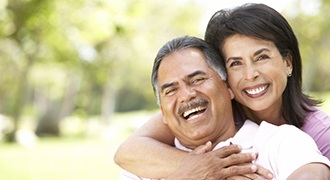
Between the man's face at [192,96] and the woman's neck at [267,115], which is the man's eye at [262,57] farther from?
the woman's neck at [267,115]

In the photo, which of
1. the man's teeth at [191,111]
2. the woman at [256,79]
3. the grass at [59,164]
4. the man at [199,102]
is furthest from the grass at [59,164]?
the man's teeth at [191,111]

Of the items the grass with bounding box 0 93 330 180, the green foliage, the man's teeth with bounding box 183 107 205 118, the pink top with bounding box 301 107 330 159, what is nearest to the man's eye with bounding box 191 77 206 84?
the man's teeth with bounding box 183 107 205 118

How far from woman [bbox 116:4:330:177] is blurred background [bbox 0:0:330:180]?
837 millimetres

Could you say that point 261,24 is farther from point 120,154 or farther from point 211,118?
point 120,154

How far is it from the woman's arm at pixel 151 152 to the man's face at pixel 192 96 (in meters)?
0.13

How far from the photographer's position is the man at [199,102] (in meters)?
2.40

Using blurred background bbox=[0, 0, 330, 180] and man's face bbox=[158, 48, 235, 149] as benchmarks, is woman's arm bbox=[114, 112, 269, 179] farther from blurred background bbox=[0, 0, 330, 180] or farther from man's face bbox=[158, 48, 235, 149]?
blurred background bbox=[0, 0, 330, 180]

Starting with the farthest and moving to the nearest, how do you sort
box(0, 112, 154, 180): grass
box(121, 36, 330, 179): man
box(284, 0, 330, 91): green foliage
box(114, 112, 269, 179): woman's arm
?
box(284, 0, 330, 91): green foliage
box(0, 112, 154, 180): grass
box(121, 36, 330, 179): man
box(114, 112, 269, 179): woman's arm

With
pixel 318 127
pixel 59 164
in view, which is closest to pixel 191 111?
pixel 318 127

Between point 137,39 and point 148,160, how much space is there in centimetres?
2476

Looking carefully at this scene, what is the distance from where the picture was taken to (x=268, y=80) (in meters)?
2.49

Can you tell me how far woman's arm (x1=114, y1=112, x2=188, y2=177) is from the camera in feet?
8.16

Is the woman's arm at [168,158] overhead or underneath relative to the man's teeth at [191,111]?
underneath

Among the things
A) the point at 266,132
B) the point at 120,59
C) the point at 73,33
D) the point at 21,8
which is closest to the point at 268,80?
the point at 266,132
